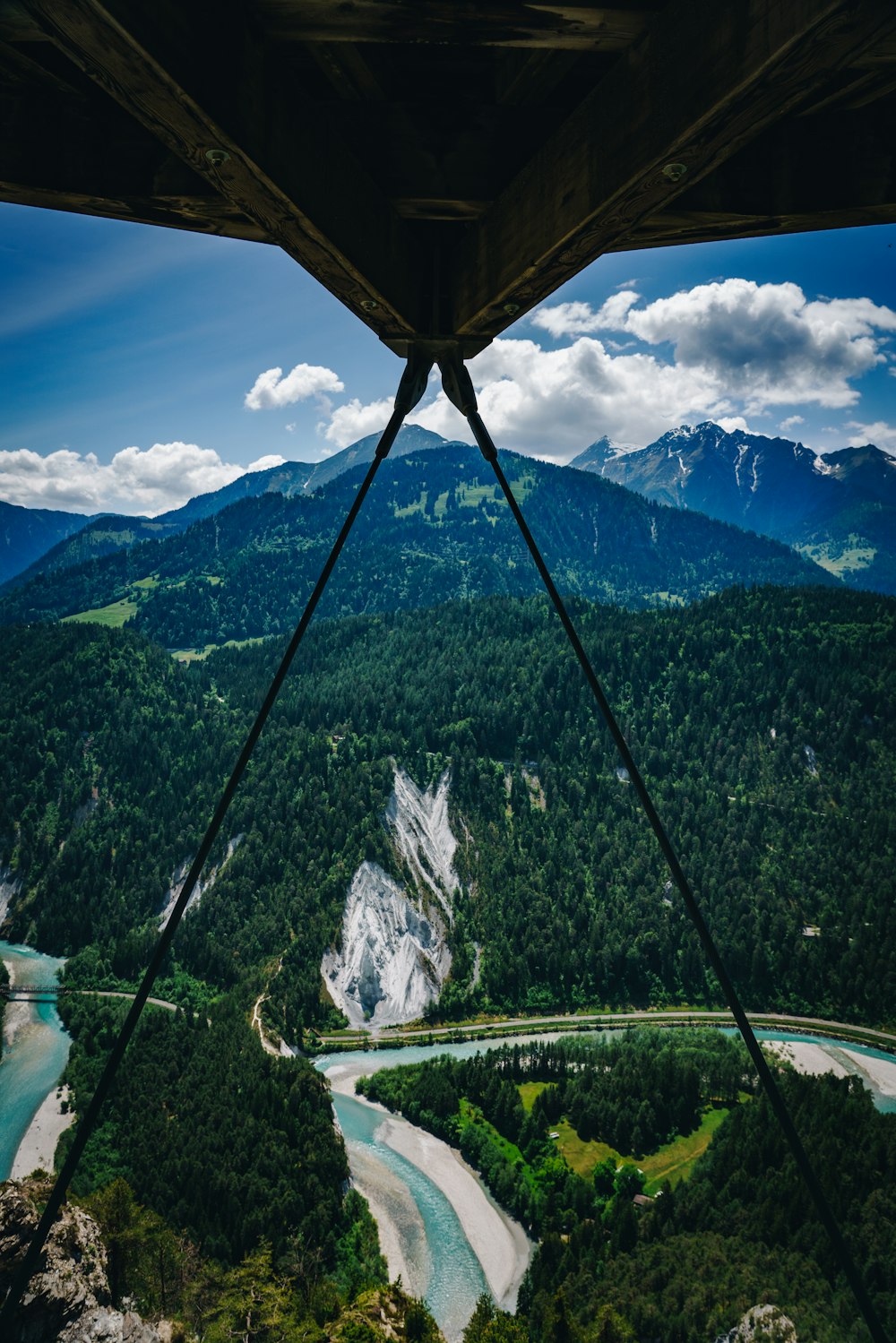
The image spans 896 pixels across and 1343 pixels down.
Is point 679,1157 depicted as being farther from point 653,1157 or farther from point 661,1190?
point 661,1190

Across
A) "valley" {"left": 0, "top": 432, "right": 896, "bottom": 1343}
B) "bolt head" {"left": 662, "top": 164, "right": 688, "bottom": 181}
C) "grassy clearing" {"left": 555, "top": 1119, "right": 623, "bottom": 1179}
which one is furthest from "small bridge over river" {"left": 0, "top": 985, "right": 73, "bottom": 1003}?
"bolt head" {"left": 662, "top": 164, "right": 688, "bottom": 181}

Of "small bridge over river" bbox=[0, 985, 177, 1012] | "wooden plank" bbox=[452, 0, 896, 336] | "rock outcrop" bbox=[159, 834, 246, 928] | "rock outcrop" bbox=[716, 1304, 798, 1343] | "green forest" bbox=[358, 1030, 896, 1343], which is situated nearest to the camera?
"wooden plank" bbox=[452, 0, 896, 336]

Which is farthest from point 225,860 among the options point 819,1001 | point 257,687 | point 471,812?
point 819,1001

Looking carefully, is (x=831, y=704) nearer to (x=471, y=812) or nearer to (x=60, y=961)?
(x=471, y=812)

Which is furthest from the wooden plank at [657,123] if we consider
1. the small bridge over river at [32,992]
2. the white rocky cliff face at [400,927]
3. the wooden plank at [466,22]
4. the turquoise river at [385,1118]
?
the small bridge over river at [32,992]

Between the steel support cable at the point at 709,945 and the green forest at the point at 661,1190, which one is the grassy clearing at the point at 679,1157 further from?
the steel support cable at the point at 709,945

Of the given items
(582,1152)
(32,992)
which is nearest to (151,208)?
(582,1152)

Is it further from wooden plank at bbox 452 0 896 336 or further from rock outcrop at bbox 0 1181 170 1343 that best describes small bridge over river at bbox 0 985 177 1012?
wooden plank at bbox 452 0 896 336
